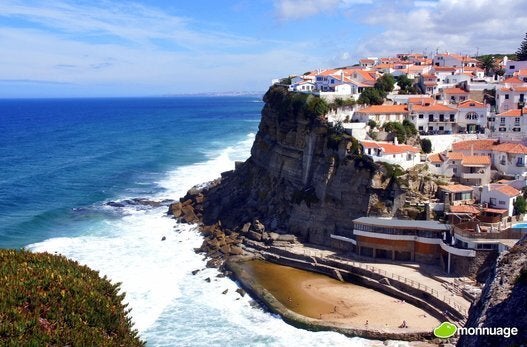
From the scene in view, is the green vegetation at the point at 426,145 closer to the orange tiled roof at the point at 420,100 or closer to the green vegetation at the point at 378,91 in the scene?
the orange tiled roof at the point at 420,100

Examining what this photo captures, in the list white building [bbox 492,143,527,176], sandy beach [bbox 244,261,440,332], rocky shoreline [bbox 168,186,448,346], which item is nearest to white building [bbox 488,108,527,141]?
white building [bbox 492,143,527,176]

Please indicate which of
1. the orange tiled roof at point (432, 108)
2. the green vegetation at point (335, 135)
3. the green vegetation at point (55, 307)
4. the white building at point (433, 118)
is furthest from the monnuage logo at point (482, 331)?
the orange tiled roof at point (432, 108)

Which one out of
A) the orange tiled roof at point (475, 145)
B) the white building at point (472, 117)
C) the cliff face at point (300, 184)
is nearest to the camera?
the cliff face at point (300, 184)

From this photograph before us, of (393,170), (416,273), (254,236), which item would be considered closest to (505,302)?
(416,273)

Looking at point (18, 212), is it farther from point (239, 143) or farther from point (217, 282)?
point (239, 143)

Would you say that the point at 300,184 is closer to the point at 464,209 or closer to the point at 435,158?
the point at 435,158

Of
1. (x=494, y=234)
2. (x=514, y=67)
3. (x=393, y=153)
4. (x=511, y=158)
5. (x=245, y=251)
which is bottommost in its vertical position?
(x=245, y=251)

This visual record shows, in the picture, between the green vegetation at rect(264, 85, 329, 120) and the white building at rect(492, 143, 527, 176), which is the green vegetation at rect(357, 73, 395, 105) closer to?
the green vegetation at rect(264, 85, 329, 120)

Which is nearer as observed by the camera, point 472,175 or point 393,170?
point 393,170
